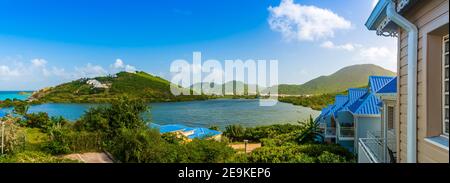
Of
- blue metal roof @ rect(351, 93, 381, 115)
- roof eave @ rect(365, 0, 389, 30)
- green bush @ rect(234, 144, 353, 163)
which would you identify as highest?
roof eave @ rect(365, 0, 389, 30)

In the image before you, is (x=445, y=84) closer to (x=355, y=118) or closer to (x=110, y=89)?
(x=355, y=118)

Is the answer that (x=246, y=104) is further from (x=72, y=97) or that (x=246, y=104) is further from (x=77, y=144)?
(x=77, y=144)

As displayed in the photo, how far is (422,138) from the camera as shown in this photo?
2.12 m

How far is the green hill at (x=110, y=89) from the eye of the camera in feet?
94.3

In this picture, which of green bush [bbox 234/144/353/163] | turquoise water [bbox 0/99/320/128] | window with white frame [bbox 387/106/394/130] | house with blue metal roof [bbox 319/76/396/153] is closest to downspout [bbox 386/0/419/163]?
green bush [bbox 234/144/353/163]

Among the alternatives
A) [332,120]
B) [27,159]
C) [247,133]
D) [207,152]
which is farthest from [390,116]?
[247,133]

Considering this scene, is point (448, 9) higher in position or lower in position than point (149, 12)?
lower

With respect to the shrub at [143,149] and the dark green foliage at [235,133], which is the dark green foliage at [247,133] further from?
the shrub at [143,149]

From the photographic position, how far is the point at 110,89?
99.3ft

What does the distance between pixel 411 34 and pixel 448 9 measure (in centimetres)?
48

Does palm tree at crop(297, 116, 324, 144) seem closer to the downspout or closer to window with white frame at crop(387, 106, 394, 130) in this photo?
window with white frame at crop(387, 106, 394, 130)

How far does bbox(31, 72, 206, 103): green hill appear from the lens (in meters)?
28.7
